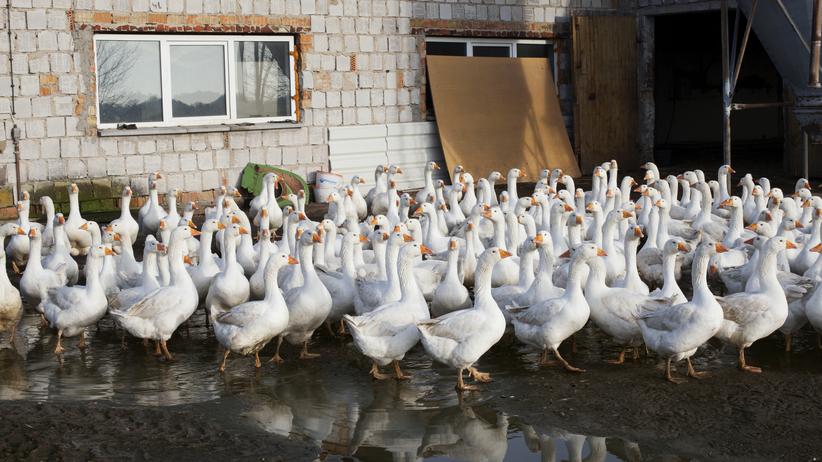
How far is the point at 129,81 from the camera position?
16453mm

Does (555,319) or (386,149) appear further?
(386,149)

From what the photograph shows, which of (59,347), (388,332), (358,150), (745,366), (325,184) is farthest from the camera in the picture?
(358,150)

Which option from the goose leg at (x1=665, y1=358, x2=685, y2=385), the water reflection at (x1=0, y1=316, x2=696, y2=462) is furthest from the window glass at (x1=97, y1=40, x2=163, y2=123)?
the goose leg at (x1=665, y1=358, x2=685, y2=385)

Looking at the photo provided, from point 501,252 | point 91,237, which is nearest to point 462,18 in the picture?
point 91,237

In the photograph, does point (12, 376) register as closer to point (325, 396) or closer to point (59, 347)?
point (59, 347)

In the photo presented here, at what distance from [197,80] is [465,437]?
11.5m

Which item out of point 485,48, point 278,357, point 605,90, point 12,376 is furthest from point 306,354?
point 605,90

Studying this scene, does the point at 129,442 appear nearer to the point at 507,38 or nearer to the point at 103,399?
the point at 103,399

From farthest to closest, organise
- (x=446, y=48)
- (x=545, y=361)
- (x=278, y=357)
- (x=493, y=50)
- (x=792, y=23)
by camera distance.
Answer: (x=493, y=50) → (x=446, y=48) → (x=792, y=23) → (x=278, y=357) → (x=545, y=361)

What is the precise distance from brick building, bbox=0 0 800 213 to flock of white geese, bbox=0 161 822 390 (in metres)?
3.14

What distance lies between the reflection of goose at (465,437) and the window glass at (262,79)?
36.6ft

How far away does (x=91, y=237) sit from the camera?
13.3 meters

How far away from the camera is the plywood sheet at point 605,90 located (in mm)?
20750

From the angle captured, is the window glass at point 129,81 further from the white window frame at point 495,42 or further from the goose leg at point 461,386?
the goose leg at point 461,386
